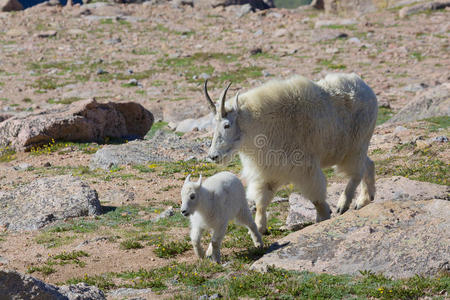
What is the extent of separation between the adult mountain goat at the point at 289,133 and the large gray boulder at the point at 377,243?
1.05 metres

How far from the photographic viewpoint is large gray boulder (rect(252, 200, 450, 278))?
6.71 m

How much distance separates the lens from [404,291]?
603 cm

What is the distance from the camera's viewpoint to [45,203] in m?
11.5

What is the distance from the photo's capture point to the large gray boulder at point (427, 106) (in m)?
18.3

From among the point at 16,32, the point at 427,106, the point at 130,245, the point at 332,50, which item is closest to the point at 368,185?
the point at 130,245

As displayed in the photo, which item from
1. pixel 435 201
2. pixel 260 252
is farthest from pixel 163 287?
pixel 435 201

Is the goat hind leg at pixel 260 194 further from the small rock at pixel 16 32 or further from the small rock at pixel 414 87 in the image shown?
the small rock at pixel 16 32

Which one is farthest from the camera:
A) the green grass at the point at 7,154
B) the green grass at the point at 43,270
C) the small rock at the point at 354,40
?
the small rock at the point at 354,40

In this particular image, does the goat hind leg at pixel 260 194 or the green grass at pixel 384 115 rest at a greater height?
the goat hind leg at pixel 260 194

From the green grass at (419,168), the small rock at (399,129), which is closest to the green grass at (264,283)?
the green grass at (419,168)

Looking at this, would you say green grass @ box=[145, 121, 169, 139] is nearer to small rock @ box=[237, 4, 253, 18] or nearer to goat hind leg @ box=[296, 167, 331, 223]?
goat hind leg @ box=[296, 167, 331, 223]

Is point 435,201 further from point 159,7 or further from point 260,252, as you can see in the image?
point 159,7

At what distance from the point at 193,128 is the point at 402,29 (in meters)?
22.3

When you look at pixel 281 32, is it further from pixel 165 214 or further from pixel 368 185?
pixel 368 185
